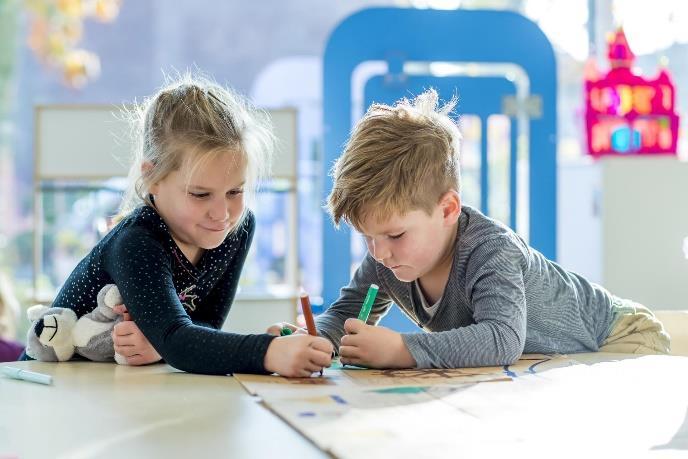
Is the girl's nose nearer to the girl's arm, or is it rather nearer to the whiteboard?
the girl's arm

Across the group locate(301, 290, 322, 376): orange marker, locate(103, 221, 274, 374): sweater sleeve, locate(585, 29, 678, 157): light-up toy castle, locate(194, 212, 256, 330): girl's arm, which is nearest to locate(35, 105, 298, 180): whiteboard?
locate(585, 29, 678, 157): light-up toy castle

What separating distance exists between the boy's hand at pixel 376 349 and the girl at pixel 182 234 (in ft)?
0.29

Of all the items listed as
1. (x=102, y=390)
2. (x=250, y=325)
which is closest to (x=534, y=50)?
(x=250, y=325)

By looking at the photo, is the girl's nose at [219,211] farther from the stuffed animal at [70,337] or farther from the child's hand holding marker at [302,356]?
the child's hand holding marker at [302,356]

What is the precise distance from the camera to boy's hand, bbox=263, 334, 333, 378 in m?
0.96

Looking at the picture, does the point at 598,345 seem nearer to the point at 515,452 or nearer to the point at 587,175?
the point at 515,452

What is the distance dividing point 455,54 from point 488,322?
5.23 feet

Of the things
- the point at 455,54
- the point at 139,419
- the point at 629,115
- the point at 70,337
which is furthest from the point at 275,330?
the point at 629,115

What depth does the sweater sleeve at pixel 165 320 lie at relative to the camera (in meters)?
0.99

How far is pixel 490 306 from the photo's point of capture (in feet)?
3.55

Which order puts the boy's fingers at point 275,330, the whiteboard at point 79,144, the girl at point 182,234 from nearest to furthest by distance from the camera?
the girl at point 182,234 < the boy's fingers at point 275,330 < the whiteboard at point 79,144

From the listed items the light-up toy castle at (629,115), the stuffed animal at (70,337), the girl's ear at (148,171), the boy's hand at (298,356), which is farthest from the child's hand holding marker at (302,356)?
the light-up toy castle at (629,115)

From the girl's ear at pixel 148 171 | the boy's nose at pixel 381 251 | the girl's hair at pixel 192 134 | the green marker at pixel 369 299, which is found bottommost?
the green marker at pixel 369 299

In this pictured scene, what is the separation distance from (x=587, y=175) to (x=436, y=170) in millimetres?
1768
